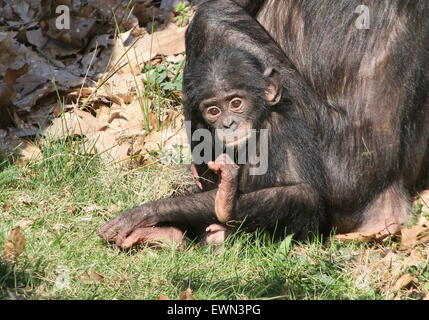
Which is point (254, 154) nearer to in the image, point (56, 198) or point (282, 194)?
point (282, 194)

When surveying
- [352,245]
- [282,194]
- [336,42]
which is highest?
[336,42]

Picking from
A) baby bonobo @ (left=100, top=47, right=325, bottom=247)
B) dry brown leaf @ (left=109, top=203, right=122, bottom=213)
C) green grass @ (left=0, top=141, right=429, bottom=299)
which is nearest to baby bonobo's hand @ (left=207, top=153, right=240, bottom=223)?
baby bonobo @ (left=100, top=47, right=325, bottom=247)

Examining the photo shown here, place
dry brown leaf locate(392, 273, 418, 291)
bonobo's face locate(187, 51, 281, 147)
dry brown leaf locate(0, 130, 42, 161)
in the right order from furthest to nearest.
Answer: dry brown leaf locate(0, 130, 42, 161) < bonobo's face locate(187, 51, 281, 147) < dry brown leaf locate(392, 273, 418, 291)

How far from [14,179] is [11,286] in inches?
65.5

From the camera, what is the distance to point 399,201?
238 inches

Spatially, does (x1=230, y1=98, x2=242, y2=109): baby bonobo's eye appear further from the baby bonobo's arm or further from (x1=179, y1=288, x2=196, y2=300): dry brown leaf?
(x1=179, y1=288, x2=196, y2=300): dry brown leaf

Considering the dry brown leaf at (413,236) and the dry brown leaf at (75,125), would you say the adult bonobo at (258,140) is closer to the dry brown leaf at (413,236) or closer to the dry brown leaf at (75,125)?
the dry brown leaf at (413,236)

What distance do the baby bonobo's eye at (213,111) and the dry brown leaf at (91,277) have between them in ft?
4.78

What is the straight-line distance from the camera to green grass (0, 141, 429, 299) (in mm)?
5012

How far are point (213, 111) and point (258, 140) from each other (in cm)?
38

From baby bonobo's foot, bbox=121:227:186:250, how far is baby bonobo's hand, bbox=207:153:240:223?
1.34 feet

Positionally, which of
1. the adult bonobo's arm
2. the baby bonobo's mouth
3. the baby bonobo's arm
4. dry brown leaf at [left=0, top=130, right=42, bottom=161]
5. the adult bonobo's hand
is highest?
the adult bonobo's arm

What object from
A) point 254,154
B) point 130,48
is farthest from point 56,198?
point 130,48
